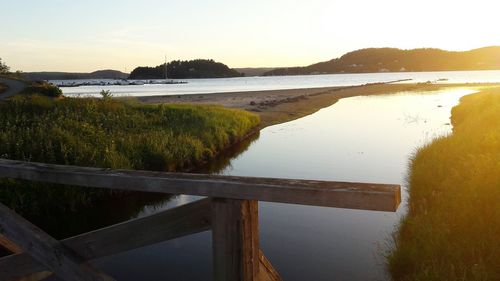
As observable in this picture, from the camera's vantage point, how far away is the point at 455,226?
9023mm

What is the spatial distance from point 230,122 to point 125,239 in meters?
27.9

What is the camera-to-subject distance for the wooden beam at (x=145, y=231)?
11.1 ft

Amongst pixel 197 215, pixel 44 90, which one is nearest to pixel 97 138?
pixel 197 215

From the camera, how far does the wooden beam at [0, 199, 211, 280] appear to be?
133 inches

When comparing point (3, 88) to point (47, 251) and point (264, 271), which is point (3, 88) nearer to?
point (47, 251)

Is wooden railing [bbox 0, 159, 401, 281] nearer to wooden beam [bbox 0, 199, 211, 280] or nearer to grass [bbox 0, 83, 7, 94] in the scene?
wooden beam [bbox 0, 199, 211, 280]

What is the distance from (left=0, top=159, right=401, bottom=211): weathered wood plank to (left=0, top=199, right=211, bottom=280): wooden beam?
0.60 ft

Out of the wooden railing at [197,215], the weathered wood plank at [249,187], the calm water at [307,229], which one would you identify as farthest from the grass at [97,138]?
the weathered wood plank at [249,187]

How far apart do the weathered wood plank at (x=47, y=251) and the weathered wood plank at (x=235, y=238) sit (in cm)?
112

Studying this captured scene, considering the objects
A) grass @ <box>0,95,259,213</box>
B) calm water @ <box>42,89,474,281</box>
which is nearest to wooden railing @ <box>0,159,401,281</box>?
calm water @ <box>42,89,474,281</box>

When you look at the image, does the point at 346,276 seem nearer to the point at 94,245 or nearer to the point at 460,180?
the point at 460,180

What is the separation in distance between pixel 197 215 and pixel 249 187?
0.55 m

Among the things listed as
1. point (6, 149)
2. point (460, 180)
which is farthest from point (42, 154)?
point (460, 180)

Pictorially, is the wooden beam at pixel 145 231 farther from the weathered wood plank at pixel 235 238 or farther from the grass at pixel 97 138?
the grass at pixel 97 138
